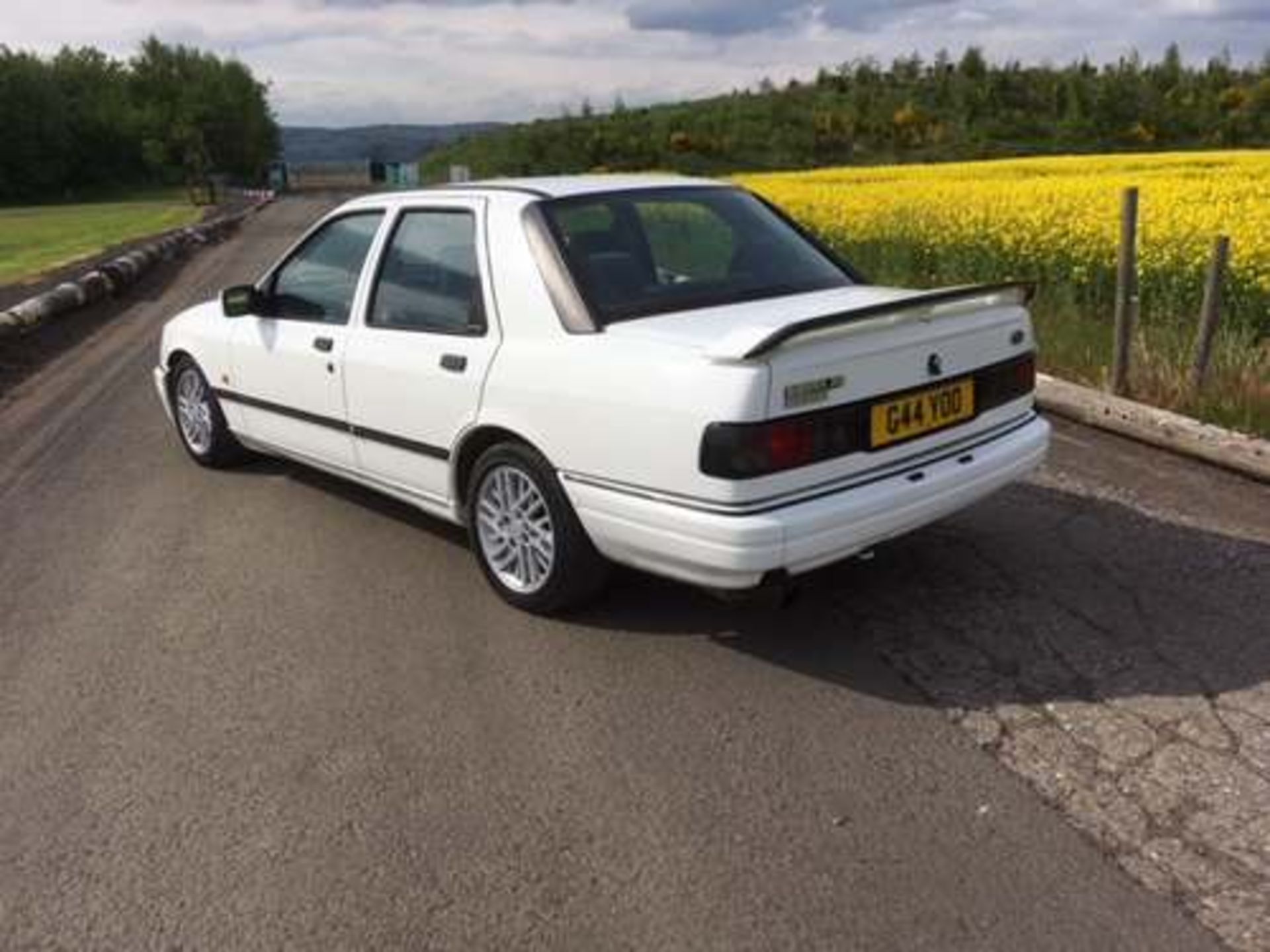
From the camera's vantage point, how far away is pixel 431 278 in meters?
4.80

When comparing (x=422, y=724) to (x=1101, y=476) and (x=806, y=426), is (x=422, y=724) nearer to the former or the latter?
(x=806, y=426)

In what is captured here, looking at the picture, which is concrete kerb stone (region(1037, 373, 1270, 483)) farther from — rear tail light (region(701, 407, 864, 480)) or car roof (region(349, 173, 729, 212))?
rear tail light (region(701, 407, 864, 480))

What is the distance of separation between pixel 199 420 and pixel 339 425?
1821 millimetres

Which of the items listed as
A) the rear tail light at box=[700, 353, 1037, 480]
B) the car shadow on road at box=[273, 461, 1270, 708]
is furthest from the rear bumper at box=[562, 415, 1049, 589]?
the car shadow on road at box=[273, 461, 1270, 708]

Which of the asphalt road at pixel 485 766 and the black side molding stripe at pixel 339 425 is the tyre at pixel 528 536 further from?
the black side molding stripe at pixel 339 425

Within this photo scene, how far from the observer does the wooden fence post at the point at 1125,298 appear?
23.7ft

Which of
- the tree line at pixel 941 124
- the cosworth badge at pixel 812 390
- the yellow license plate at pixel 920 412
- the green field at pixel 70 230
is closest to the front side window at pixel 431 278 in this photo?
the cosworth badge at pixel 812 390

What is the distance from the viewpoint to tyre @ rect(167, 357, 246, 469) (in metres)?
6.50

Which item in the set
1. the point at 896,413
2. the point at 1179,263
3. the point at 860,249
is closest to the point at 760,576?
the point at 896,413

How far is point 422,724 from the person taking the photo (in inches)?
146

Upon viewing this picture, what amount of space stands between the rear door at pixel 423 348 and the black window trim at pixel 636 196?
302 millimetres

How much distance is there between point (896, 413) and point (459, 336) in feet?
5.47

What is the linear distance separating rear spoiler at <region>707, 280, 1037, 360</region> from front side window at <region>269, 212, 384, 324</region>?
2116mm

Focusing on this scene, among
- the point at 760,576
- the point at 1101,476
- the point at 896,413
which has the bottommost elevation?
the point at 1101,476
